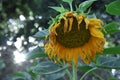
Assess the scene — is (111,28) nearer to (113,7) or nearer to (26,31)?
(113,7)

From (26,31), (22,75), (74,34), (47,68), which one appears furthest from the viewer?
(26,31)

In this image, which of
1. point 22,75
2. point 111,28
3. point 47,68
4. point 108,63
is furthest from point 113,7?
point 22,75

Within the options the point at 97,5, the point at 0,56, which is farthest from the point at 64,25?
the point at 0,56

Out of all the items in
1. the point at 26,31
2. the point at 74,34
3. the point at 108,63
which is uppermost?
the point at 26,31

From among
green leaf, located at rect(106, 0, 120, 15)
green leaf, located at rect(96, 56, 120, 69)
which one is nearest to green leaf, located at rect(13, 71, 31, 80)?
green leaf, located at rect(96, 56, 120, 69)

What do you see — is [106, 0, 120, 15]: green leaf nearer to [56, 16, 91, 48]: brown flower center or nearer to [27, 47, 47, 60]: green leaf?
[56, 16, 91, 48]: brown flower center

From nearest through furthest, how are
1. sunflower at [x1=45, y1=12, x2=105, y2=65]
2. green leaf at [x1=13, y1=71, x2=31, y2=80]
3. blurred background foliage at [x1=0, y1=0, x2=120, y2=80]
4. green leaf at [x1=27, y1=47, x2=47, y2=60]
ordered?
sunflower at [x1=45, y1=12, x2=105, y2=65], green leaf at [x1=27, y1=47, x2=47, y2=60], green leaf at [x1=13, y1=71, x2=31, y2=80], blurred background foliage at [x1=0, y1=0, x2=120, y2=80]
